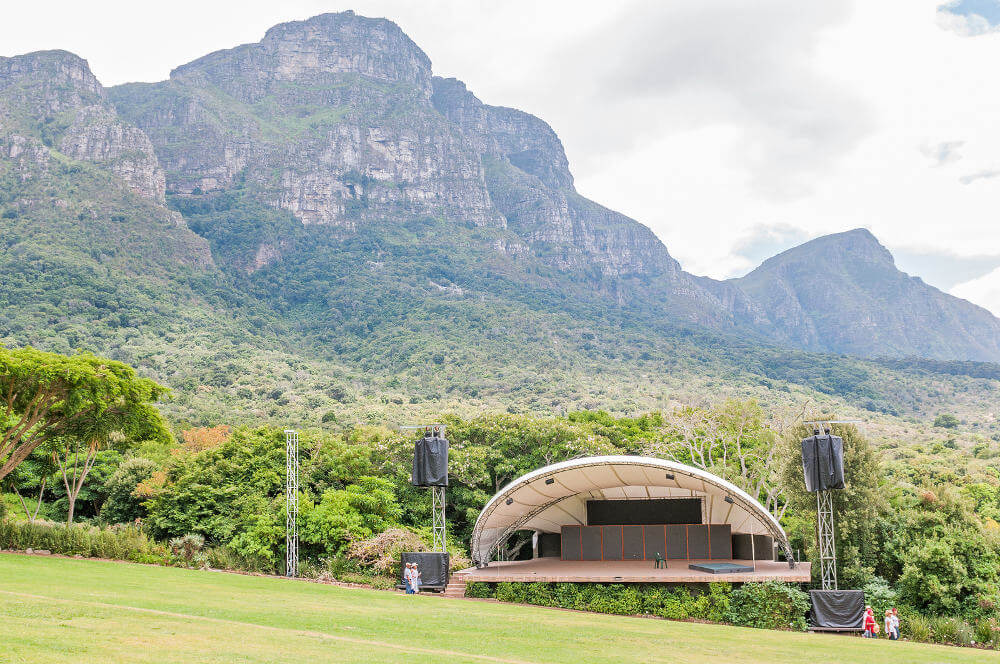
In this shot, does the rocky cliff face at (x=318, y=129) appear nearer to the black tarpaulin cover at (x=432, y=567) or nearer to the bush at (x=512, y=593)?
the black tarpaulin cover at (x=432, y=567)

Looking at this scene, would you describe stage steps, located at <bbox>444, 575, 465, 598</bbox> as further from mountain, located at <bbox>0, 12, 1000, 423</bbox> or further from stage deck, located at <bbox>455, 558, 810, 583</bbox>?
mountain, located at <bbox>0, 12, 1000, 423</bbox>

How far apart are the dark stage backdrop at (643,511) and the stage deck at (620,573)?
3.80 feet

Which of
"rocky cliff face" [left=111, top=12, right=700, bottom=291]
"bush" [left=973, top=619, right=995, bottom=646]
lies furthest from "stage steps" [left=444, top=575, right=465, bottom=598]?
"rocky cliff face" [left=111, top=12, right=700, bottom=291]

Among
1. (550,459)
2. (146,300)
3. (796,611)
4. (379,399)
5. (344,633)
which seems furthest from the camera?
(146,300)

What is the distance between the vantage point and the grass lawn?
7820 millimetres

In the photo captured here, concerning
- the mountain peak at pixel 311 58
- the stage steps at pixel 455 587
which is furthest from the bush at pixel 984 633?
the mountain peak at pixel 311 58

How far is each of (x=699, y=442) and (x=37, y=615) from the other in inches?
1108

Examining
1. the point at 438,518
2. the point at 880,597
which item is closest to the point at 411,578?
the point at 438,518

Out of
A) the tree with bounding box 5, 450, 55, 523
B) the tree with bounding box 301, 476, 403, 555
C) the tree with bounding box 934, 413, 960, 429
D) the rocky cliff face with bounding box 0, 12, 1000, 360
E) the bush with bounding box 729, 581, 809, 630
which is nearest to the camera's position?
the bush with bounding box 729, 581, 809, 630

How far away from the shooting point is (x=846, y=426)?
19625mm

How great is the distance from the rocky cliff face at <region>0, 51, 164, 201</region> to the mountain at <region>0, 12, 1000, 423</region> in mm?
410

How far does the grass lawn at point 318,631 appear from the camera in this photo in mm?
7820

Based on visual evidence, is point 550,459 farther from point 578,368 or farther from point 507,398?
point 578,368

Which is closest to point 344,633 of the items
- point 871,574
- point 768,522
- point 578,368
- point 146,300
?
point 768,522
